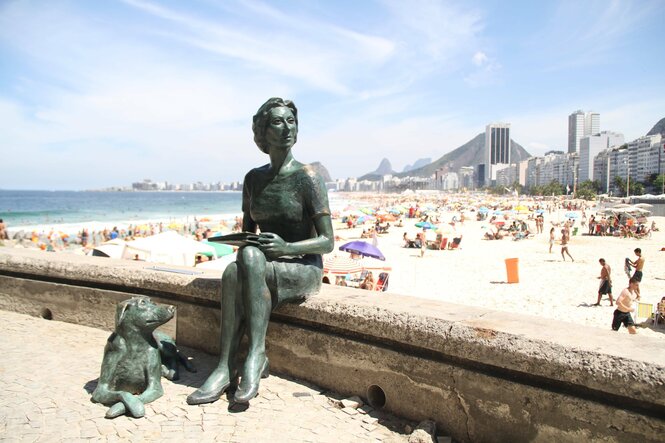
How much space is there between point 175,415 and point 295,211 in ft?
4.74

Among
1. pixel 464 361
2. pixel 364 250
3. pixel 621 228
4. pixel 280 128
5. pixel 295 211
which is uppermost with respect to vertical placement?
pixel 280 128

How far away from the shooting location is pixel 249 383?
105 inches

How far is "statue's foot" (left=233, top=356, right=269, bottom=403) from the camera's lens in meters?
2.61

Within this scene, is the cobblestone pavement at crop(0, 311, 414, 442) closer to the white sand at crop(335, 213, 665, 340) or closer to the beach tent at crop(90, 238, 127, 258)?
the white sand at crop(335, 213, 665, 340)

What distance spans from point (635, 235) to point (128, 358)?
99.2ft

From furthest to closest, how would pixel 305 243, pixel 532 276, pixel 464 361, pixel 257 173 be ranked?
pixel 532 276 → pixel 257 173 → pixel 305 243 → pixel 464 361

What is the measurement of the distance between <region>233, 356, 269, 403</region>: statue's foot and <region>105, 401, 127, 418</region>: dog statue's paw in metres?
0.63

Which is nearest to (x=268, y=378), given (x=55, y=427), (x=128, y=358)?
(x=128, y=358)

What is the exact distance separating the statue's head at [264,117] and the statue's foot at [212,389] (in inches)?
61.3

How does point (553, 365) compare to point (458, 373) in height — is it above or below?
above

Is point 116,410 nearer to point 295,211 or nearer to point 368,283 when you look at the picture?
point 295,211

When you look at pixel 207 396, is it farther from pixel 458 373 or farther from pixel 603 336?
pixel 603 336

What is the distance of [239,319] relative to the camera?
292 centimetres

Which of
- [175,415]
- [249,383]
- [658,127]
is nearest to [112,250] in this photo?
[175,415]
